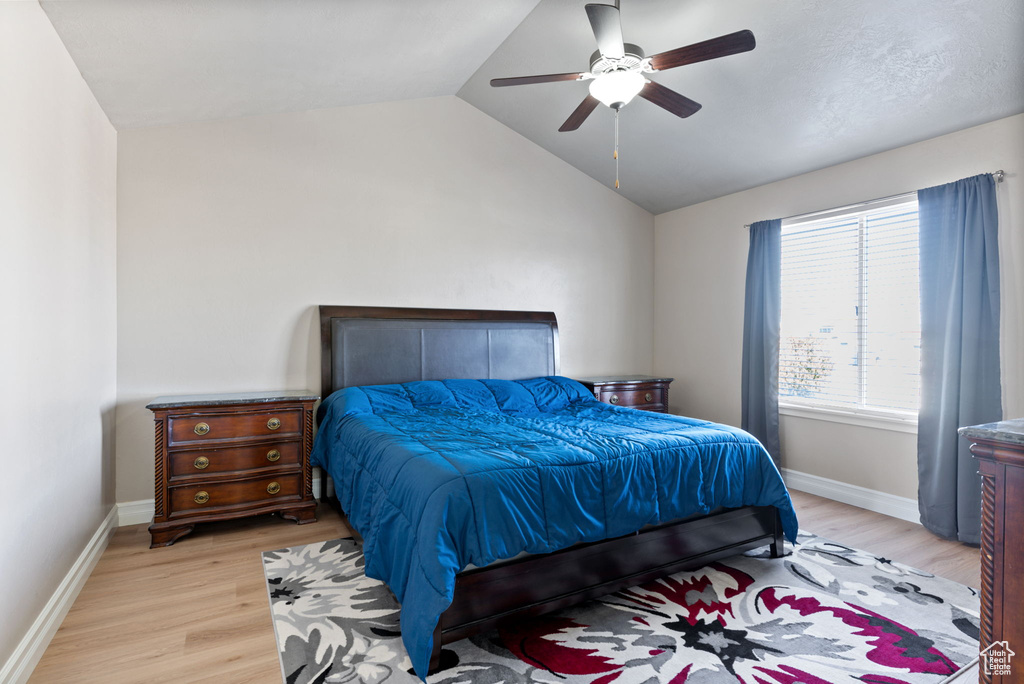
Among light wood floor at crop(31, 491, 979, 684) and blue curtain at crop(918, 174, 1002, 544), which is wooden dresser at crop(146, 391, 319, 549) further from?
blue curtain at crop(918, 174, 1002, 544)

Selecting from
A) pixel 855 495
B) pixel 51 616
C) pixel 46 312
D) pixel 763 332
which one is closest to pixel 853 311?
pixel 763 332

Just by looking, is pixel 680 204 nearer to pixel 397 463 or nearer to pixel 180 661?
pixel 397 463

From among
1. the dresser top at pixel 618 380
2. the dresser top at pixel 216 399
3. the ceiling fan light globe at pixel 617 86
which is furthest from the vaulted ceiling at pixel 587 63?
the dresser top at pixel 618 380

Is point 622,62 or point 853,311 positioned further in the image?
point 853,311

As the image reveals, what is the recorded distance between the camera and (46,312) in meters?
2.14

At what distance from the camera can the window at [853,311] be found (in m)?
3.53

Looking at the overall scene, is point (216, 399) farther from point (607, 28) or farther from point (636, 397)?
point (636, 397)

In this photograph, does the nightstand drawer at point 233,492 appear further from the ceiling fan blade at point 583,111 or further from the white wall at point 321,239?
the ceiling fan blade at point 583,111

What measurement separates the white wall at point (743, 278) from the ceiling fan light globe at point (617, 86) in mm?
2165

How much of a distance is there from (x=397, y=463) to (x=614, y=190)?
3908mm

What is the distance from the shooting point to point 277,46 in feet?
9.25

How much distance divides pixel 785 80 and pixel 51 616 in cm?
458

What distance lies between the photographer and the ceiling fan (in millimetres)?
2225

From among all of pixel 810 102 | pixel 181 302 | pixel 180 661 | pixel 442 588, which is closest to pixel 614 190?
pixel 810 102
